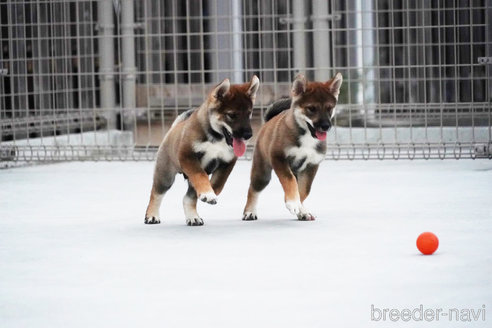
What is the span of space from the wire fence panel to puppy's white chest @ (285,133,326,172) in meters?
2.47

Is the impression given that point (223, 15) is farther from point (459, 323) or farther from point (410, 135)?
point (459, 323)

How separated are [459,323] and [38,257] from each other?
66.4 inches

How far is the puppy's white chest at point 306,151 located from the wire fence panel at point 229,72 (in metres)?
2.47

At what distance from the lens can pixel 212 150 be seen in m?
4.52

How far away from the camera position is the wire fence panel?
7367 millimetres

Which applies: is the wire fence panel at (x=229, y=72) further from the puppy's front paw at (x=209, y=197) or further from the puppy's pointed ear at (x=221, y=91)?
the puppy's front paw at (x=209, y=197)

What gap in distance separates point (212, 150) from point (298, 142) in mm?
352

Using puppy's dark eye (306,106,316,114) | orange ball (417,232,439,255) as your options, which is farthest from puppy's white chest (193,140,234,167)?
orange ball (417,232,439,255)

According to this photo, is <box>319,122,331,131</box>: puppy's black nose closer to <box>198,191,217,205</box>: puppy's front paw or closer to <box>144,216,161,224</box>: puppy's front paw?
<box>198,191,217,205</box>: puppy's front paw

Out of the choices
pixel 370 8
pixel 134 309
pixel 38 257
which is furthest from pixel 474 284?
pixel 370 8

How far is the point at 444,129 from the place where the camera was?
7.50 m

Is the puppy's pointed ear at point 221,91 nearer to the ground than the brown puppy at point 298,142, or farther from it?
farther from it

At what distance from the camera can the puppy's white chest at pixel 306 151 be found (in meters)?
4.63

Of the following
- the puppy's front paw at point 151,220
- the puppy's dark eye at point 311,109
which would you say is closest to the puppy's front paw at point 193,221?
the puppy's front paw at point 151,220
